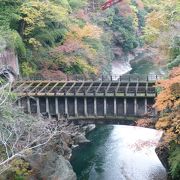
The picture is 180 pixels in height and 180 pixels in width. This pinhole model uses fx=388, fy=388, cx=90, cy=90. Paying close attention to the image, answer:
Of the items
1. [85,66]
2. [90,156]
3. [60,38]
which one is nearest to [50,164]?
[90,156]

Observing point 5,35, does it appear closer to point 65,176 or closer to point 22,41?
point 22,41

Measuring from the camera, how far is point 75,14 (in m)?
50.8

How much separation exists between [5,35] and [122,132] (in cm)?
1507

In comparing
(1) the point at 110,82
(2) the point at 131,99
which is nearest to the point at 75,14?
(1) the point at 110,82

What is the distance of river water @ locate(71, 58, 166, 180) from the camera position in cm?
2931

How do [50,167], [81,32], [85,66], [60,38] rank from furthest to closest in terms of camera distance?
[81,32] → [60,38] → [85,66] → [50,167]

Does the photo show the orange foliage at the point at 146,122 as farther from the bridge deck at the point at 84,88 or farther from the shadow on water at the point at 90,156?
the shadow on water at the point at 90,156

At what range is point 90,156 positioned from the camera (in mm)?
33562

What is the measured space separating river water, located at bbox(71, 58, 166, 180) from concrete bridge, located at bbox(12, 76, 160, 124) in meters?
2.44

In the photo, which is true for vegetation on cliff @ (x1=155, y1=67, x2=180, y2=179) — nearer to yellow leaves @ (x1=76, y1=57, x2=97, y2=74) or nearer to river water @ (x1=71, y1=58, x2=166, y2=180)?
river water @ (x1=71, y1=58, x2=166, y2=180)

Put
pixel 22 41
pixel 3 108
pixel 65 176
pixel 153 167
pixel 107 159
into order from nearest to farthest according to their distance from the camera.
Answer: pixel 3 108, pixel 65 176, pixel 153 167, pixel 107 159, pixel 22 41

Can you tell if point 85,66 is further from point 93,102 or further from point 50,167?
point 50,167

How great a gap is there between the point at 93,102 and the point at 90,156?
7.68 m

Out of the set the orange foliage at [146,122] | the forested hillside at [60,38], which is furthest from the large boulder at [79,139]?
the orange foliage at [146,122]
